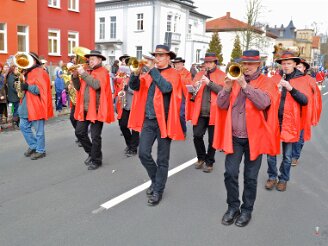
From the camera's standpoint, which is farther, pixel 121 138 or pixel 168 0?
pixel 168 0

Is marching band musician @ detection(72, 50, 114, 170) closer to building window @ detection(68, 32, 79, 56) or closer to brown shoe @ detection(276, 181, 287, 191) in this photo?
brown shoe @ detection(276, 181, 287, 191)

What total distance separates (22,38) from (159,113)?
66.2 ft

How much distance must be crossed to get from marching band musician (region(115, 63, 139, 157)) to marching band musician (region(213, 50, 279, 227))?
11.5 ft

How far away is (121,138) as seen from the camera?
9.26m

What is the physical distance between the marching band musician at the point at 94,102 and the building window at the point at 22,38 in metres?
17.8

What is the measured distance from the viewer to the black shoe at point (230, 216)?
4.25 m

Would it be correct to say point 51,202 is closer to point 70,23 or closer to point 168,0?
point 70,23

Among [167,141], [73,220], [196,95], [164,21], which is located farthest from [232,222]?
[164,21]

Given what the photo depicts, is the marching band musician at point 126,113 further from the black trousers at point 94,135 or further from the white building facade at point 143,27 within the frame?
the white building facade at point 143,27

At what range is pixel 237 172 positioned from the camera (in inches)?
163

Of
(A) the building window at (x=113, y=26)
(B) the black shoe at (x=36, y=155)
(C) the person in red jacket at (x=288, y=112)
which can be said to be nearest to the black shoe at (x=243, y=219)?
(C) the person in red jacket at (x=288, y=112)

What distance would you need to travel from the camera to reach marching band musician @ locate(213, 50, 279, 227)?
13.2 ft

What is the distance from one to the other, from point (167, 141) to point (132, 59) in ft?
3.87

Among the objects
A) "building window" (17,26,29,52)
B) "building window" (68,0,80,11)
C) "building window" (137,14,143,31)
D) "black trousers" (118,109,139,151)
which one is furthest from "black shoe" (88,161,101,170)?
"building window" (137,14,143,31)
